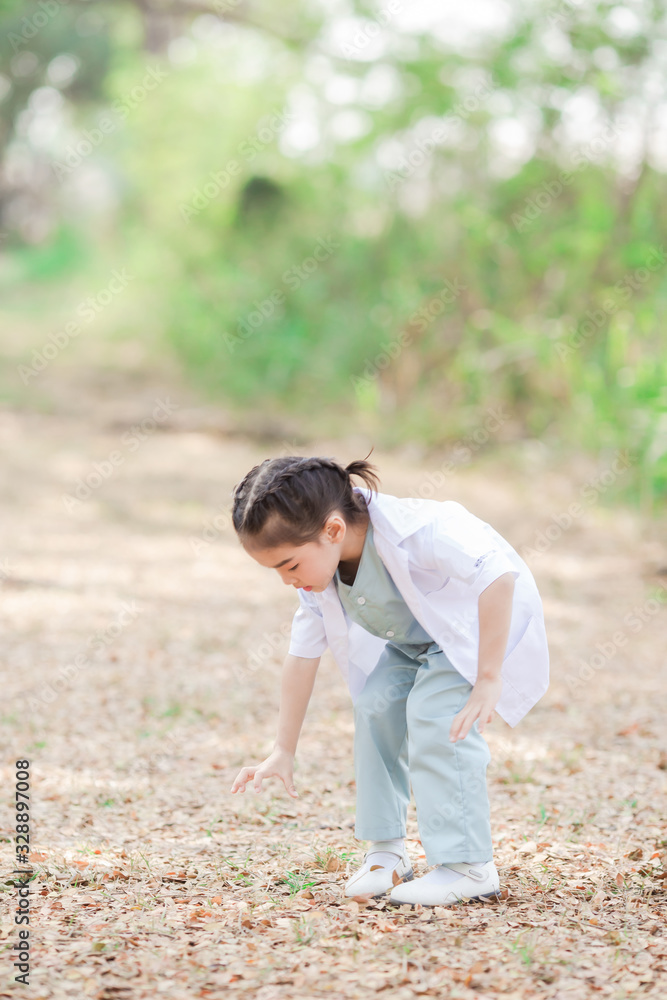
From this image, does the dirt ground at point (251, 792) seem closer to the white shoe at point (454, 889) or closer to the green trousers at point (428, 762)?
the white shoe at point (454, 889)

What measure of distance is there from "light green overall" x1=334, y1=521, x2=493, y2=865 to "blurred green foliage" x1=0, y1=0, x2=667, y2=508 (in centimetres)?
355

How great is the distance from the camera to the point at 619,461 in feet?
21.2

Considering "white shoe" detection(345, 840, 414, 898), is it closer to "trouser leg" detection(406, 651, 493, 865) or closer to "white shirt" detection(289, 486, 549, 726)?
"trouser leg" detection(406, 651, 493, 865)

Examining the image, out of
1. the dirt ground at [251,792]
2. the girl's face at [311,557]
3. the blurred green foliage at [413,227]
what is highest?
the blurred green foliage at [413,227]

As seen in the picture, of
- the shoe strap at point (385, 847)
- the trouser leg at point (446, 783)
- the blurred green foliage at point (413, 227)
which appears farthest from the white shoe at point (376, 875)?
the blurred green foliage at point (413, 227)

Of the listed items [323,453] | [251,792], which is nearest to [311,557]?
[251,792]

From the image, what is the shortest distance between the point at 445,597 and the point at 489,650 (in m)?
0.15

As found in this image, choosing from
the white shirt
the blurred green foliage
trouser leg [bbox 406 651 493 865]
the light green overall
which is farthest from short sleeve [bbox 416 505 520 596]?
the blurred green foliage

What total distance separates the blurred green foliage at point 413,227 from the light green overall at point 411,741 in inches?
140

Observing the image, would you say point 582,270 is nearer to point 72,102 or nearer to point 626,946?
point 626,946

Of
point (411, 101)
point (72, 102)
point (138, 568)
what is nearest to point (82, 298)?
point (72, 102)

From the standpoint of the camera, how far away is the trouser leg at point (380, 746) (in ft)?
7.36

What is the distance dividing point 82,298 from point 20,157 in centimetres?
1080

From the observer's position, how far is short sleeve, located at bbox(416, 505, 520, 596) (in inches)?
81.2
